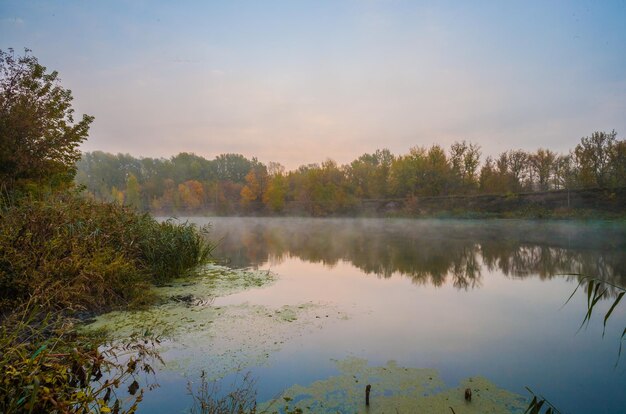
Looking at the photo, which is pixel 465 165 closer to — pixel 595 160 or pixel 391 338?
pixel 595 160

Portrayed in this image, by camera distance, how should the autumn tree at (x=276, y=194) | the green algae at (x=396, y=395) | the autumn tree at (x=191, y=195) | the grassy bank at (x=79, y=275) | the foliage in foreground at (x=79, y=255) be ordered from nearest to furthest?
the green algae at (x=396, y=395) → the grassy bank at (x=79, y=275) → the foliage in foreground at (x=79, y=255) → the autumn tree at (x=276, y=194) → the autumn tree at (x=191, y=195)

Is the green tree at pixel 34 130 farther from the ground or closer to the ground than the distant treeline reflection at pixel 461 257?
farther from the ground

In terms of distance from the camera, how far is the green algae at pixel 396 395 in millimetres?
3230

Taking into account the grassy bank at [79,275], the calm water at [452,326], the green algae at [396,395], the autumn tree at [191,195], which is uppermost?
the autumn tree at [191,195]

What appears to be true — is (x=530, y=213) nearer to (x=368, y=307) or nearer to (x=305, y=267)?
(x=305, y=267)

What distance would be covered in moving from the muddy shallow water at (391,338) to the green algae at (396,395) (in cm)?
2

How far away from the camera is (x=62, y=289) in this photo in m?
5.05

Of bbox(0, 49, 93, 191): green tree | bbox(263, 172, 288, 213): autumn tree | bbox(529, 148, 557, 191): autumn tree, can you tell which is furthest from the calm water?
bbox(263, 172, 288, 213): autumn tree

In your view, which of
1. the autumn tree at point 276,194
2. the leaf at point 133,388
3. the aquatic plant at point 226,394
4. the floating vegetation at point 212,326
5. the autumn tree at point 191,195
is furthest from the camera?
the autumn tree at point 191,195

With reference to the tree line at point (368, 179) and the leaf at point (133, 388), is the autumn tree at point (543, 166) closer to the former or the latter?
the tree line at point (368, 179)

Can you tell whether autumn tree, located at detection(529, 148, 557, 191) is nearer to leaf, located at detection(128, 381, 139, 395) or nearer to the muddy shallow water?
the muddy shallow water

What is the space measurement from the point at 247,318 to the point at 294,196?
1931 inches

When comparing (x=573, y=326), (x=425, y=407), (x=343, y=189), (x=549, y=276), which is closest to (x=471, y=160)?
Answer: (x=343, y=189)

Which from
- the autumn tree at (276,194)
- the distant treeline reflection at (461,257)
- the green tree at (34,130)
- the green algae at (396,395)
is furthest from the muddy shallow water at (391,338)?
the autumn tree at (276,194)
